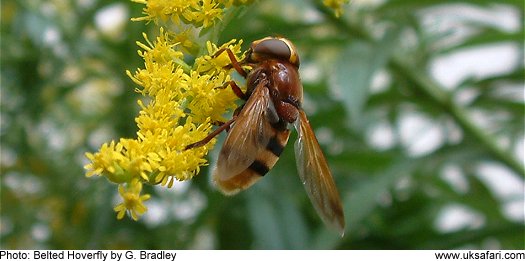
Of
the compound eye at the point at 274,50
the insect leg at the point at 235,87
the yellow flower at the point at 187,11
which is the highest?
the yellow flower at the point at 187,11

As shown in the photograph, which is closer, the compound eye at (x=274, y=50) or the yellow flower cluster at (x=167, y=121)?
the yellow flower cluster at (x=167, y=121)

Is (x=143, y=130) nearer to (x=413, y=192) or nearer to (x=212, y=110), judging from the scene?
(x=212, y=110)

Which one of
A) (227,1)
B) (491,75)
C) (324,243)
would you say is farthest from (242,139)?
(491,75)

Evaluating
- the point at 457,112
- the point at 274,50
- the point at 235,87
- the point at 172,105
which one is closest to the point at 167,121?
the point at 172,105

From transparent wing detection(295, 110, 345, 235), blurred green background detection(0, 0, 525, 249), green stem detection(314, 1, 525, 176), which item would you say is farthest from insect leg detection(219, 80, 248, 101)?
green stem detection(314, 1, 525, 176)

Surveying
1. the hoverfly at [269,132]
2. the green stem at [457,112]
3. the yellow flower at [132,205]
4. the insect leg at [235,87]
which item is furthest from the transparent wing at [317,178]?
the green stem at [457,112]

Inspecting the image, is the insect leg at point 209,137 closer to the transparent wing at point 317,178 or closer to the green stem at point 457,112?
the transparent wing at point 317,178
